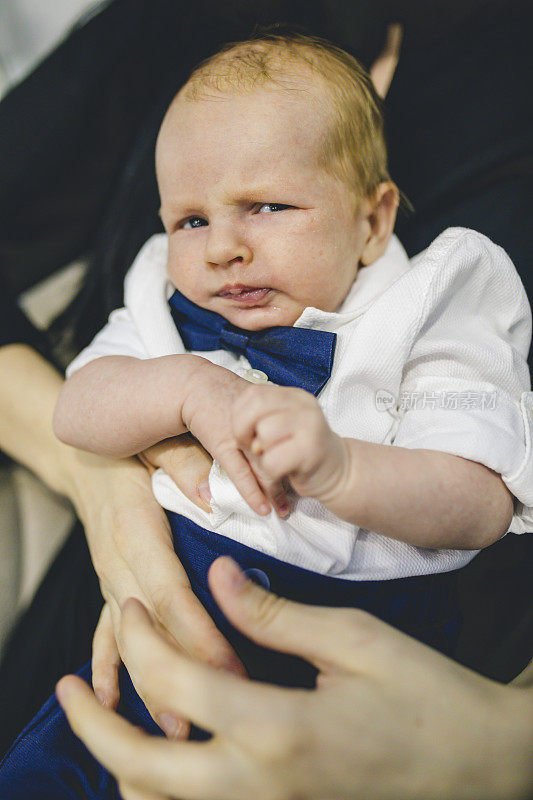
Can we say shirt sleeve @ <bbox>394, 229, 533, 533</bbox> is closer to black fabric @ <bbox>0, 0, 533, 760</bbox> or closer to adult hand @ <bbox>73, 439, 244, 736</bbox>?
black fabric @ <bbox>0, 0, 533, 760</bbox>

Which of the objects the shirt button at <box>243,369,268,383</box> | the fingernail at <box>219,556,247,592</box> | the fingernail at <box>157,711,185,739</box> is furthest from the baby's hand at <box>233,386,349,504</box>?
the fingernail at <box>157,711,185,739</box>

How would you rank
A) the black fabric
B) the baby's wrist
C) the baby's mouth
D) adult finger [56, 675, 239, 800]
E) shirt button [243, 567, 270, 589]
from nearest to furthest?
adult finger [56, 675, 239, 800] < the baby's wrist < shirt button [243, 567, 270, 589] < the baby's mouth < the black fabric

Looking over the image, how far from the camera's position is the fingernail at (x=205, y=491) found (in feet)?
2.34

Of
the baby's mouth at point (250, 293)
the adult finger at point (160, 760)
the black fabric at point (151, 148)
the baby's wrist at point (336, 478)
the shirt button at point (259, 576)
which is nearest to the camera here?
the adult finger at point (160, 760)

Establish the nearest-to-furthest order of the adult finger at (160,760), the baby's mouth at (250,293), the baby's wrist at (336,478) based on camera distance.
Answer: the adult finger at (160,760), the baby's wrist at (336,478), the baby's mouth at (250,293)

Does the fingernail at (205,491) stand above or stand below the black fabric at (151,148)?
below

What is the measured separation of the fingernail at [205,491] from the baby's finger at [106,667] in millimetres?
278

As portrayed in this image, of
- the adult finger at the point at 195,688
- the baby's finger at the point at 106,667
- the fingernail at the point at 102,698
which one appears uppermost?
the adult finger at the point at 195,688

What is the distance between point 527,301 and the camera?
79 centimetres

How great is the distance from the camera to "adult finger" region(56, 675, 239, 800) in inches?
18.0

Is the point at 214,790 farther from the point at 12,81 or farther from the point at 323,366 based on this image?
the point at 12,81

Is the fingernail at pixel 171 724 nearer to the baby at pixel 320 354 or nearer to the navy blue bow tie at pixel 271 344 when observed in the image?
the baby at pixel 320 354

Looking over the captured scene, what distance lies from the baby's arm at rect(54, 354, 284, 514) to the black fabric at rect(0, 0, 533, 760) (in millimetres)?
334

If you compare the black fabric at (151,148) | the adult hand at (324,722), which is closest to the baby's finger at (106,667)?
the black fabric at (151,148)
